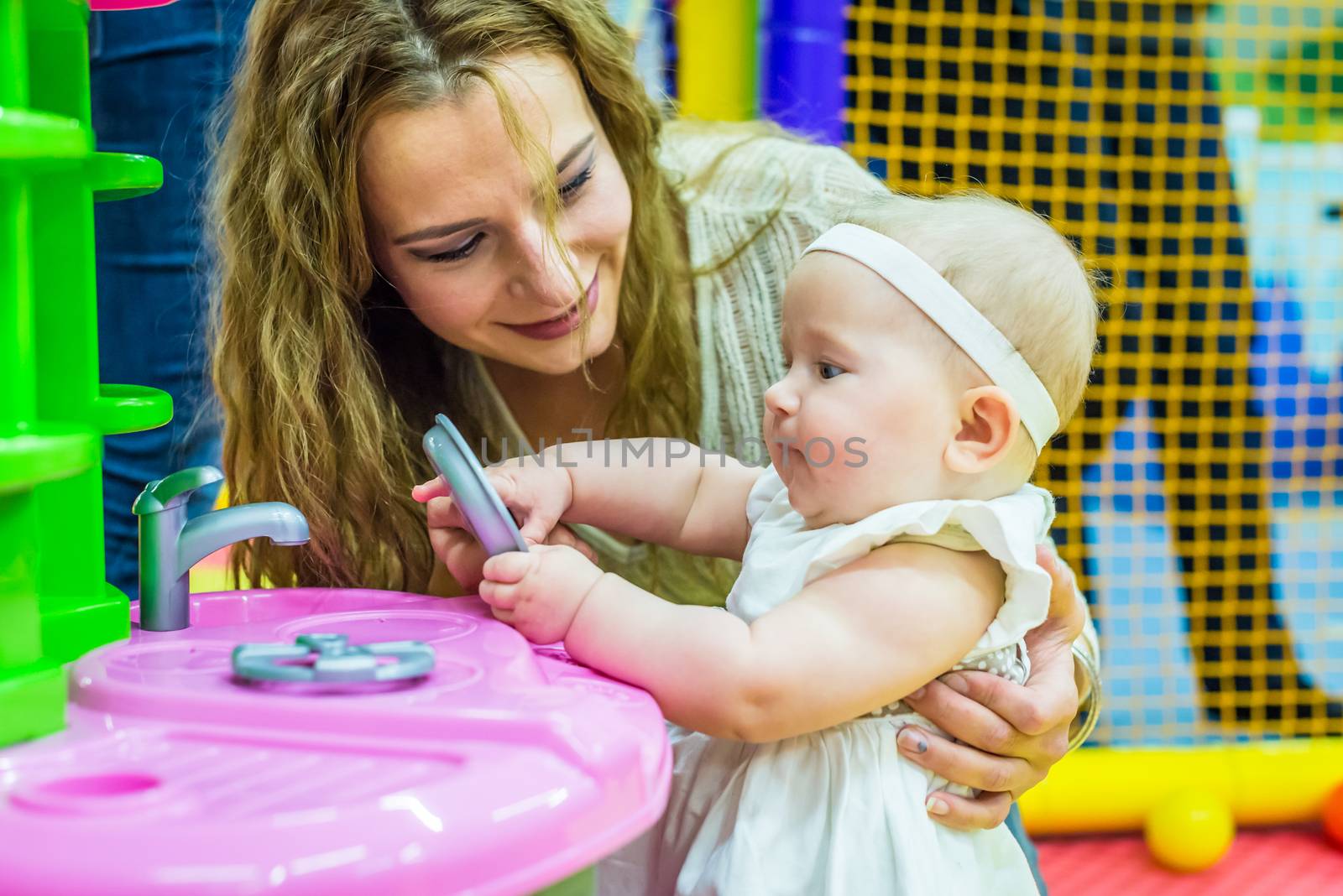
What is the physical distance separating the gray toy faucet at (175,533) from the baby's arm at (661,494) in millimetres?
246

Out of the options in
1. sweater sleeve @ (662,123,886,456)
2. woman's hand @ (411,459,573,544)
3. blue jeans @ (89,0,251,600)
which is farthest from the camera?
blue jeans @ (89,0,251,600)

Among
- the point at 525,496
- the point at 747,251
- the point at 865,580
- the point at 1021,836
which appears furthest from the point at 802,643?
the point at 747,251

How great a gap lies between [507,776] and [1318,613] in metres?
2.01

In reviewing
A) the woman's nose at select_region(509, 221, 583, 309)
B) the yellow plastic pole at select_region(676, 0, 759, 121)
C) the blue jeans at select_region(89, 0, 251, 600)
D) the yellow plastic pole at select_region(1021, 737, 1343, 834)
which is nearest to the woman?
the woman's nose at select_region(509, 221, 583, 309)

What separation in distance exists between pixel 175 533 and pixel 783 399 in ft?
1.34

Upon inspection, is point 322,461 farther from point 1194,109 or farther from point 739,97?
point 1194,109

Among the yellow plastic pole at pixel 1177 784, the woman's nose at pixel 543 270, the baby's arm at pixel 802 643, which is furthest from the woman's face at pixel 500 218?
the yellow plastic pole at pixel 1177 784

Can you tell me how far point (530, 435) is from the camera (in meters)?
1.27

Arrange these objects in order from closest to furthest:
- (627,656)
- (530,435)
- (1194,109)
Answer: (627,656)
(530,435)
(1194,109)

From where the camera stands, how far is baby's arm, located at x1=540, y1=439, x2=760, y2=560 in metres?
0.97

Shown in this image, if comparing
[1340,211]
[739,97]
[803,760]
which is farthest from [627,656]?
[1340,211]

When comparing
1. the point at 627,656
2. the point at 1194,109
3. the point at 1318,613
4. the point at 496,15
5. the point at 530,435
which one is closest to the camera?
the point at 627,656

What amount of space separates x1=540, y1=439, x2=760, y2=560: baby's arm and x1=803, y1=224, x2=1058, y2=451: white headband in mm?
248

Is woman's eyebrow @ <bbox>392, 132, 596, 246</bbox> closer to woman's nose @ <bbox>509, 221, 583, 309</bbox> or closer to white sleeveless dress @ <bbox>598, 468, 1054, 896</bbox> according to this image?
woman's nose @ <bbox>509, 221, 583, 309</bbox>
